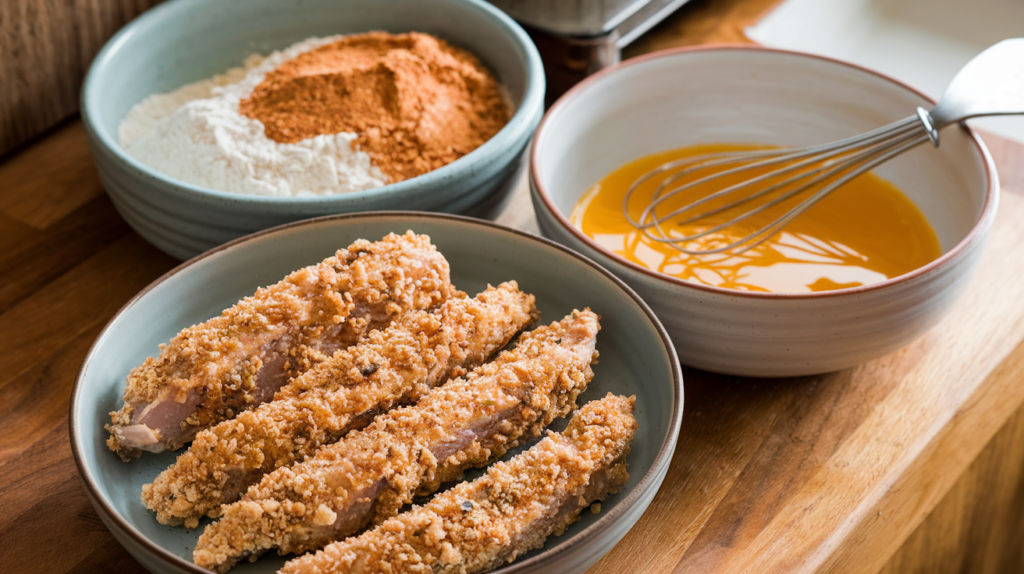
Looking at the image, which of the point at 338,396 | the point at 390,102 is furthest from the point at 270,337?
the point at 390,102

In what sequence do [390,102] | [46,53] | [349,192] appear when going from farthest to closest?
[46,53] → [390,102] → [349,192]

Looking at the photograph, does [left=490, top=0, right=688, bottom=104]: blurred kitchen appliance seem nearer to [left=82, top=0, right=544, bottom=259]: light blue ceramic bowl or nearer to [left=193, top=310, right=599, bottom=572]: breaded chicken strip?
[left=82, top=0, right=544, bottom=259]: light blue ceramic bowl

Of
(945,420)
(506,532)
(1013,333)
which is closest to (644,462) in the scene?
(506,532)

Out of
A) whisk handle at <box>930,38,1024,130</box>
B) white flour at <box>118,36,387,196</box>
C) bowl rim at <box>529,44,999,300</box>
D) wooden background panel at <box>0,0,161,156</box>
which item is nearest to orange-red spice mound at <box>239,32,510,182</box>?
white flour at <box>118,36,387,196</box>

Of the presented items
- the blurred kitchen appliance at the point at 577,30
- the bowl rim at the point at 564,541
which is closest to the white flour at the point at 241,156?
the bowl rim at the point at 564,541

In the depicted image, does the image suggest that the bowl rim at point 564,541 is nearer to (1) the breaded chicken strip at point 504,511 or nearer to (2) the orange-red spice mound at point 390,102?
(1) the breaded chicken strip at point 504,511

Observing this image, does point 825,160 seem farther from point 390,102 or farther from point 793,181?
point 390,102

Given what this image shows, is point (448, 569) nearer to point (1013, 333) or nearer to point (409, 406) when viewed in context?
point (409, 406)
